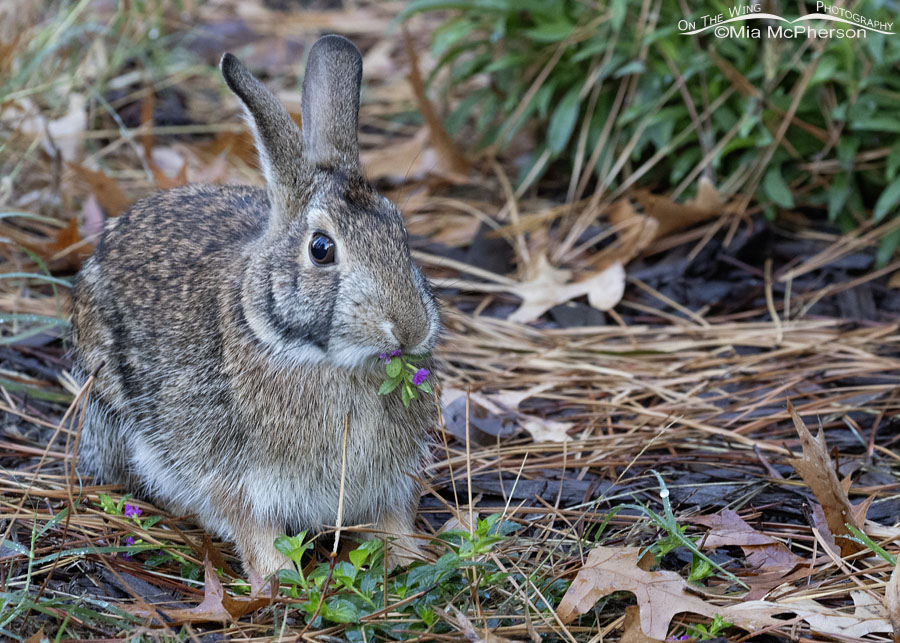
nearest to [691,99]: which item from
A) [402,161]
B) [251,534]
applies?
[402,161]

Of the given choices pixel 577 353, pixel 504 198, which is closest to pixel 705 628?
pixel 577 353

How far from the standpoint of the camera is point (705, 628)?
2916 millimetres

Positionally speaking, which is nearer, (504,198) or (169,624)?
(169,624)

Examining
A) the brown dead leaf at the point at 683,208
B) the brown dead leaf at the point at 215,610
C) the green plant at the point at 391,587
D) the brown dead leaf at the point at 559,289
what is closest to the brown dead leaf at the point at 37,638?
the brown dead leaf at the point at 215,610

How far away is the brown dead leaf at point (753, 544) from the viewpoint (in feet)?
10.6

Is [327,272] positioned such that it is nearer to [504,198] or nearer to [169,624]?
[169,624]

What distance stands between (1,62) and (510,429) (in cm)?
336

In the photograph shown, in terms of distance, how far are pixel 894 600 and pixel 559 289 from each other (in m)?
2.70

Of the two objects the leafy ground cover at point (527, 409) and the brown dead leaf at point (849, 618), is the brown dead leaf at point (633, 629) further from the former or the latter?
the brown dead leaf at point (849, 618)

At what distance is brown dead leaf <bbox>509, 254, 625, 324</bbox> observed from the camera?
519cm

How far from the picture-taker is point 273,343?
3.29 m

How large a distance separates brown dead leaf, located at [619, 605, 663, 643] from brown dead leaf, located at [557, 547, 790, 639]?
0.02 m

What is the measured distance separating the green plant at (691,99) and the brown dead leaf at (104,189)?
193cm

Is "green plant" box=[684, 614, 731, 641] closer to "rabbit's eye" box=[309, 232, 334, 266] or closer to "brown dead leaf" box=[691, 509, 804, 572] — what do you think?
"brown dead leaf" box=[691, 509, 804, 572]
